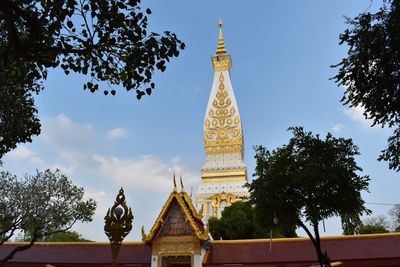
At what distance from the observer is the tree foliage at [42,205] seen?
16156 millimetres

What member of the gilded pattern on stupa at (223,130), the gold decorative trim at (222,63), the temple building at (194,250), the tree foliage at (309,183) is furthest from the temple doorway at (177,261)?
the gold decorative trim at (222,63)

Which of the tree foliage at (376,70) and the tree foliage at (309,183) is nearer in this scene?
the tree foliage at (376,70)

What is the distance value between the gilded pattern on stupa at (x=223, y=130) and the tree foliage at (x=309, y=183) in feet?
111

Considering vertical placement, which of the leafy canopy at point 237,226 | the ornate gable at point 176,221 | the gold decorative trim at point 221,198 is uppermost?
the gold decorative trim at point 221,198

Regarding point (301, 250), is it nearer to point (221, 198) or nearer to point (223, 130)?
point (221, 198)

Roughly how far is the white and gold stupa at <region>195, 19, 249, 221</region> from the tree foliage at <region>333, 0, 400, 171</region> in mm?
35159

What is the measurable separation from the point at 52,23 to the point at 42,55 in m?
0.54

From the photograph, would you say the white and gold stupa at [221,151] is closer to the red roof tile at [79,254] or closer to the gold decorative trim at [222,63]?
the gold decorative trim at [222,63]

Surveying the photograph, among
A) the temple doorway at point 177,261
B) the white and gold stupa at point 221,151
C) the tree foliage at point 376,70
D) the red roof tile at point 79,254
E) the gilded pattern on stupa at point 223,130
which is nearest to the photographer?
the tree foliage at point 376,70

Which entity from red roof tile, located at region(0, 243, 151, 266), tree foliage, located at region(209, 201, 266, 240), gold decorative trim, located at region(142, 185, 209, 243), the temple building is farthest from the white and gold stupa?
gold decorative trim, located at region(142, 185, 209, 243)

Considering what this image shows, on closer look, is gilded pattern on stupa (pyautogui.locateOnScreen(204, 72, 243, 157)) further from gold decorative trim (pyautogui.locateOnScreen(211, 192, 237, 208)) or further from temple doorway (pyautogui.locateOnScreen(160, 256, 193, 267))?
temple doorway (pyautogui.locateOnScreen(160, 256, 193, 267))

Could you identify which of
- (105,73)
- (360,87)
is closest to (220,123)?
(360,87)

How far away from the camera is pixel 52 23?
683cm

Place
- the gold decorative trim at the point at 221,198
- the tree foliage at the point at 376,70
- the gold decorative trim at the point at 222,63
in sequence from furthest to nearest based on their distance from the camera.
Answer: the gold decorative trim at the point at 222,63 → the gold decorative trim at the point at 221,198 → the tree foliage at the point at 376,70
